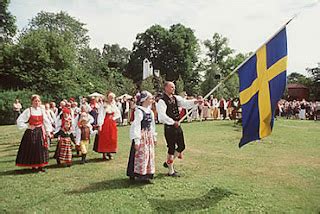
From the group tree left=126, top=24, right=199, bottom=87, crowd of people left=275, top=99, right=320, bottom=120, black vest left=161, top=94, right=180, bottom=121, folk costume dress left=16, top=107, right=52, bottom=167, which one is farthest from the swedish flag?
tree left=126, top=24, right=199, bottom=87

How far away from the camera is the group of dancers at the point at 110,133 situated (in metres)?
6.97

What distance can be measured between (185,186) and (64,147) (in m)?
Answer: 3.75

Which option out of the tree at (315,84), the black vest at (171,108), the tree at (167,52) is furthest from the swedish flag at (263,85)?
the tree at (315,84)

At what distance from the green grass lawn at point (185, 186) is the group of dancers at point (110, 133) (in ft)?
1.06

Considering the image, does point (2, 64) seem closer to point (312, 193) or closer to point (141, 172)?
point (141, 172)

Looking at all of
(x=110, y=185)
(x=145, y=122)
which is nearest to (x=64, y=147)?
(x=110, y=185)

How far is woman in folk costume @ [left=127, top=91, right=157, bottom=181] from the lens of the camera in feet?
22.5

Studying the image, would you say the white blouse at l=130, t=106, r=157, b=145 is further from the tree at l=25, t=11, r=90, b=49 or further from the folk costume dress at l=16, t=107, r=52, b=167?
the tree at l=25, t=11, r=90, b=49

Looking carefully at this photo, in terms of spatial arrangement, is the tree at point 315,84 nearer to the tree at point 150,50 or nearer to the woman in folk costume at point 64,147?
the tree at point 150,50

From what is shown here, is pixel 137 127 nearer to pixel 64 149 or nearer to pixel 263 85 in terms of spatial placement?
pixel 263 85

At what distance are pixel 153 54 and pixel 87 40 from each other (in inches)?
530

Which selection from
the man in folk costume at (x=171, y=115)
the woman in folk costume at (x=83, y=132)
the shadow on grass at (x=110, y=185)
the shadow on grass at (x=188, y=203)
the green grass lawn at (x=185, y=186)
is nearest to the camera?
the shadow on grass at (x=188, y=203)

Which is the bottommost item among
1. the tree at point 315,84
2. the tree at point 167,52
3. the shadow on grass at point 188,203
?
the shadow on grass at point 188,203

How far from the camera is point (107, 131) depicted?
9812mm
